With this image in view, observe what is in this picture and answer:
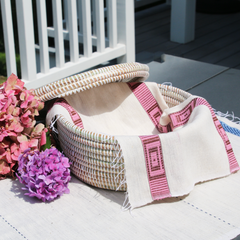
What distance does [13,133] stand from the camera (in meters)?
1.32

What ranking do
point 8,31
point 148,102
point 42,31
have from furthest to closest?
point 42,31, point 8,31, point 148,102

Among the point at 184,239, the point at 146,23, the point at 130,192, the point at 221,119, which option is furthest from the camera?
the point at 146,23

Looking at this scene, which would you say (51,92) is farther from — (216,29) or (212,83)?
(216,29)

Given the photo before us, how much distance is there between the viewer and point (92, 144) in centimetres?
127

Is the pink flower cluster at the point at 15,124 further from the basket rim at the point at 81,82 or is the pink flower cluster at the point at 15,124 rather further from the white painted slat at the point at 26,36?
the white painted slat at the point at 26,36

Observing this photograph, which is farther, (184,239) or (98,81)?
(98,81)

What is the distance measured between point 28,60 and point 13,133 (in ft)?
2.44

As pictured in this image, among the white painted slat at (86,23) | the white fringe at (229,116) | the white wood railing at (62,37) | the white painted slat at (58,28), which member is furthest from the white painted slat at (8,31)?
the white fringe at (229,116)

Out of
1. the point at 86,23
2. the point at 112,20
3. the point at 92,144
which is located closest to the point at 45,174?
the point at 92,144

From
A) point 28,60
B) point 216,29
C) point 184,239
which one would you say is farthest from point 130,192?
point 216,29

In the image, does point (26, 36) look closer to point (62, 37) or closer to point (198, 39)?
point (62, 37)

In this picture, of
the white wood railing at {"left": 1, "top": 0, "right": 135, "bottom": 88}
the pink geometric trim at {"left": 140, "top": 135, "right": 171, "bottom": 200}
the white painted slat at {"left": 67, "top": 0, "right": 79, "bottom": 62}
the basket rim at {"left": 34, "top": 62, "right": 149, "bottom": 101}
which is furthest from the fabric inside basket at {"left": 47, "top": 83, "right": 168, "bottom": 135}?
the white painted slat at {"left": 67, "top": 0, "right": 79, "bottom": 62}

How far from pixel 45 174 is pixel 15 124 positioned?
228mm

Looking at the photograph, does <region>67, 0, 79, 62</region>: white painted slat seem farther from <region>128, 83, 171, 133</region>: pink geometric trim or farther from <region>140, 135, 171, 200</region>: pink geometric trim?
<region>140, 135, 171, 200</region>: pink geometric trim
